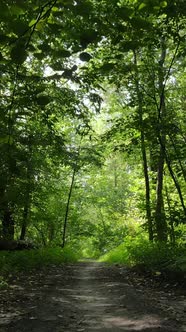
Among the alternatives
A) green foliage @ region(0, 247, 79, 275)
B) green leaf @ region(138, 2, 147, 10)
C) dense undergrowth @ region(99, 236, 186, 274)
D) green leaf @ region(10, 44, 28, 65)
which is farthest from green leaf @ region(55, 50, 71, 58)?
green foliage @ region(0, 247, 79, 275)

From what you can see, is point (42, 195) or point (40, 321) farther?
point (42, 195)

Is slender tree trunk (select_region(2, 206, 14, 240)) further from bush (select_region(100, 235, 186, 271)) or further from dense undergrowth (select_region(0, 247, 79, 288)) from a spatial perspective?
bush (select_region(100, 235, 186, 271))

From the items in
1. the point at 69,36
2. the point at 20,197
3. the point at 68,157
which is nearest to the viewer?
the point at 69,36

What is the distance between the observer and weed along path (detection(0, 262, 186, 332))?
4.48 meters

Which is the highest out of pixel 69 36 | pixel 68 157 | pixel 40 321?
pixel 68 157

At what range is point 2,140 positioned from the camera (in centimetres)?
241

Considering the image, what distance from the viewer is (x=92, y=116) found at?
46.4 ft

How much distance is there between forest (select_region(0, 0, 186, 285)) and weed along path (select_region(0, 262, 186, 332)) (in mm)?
1708

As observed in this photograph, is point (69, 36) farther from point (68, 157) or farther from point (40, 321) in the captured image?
point (68, 157)

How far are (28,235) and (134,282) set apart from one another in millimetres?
20495

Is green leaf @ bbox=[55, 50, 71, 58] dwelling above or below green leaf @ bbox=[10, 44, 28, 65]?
above

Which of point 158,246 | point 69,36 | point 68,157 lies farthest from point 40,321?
point 68,157

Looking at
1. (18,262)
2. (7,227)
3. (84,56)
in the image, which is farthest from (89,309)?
(7,227)

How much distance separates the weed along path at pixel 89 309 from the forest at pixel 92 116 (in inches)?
67.3
